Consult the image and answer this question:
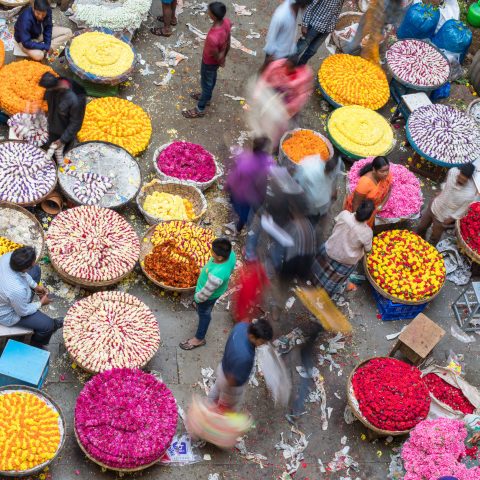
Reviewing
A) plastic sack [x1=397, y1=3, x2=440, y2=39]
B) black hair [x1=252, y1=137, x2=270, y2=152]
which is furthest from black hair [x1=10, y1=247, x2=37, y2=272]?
plastic sack [x1=397, y1=3, x2=440, y2=39]

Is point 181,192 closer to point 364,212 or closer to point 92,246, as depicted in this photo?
point 92,246

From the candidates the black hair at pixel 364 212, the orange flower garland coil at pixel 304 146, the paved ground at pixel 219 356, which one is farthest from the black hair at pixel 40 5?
the black hair at pixel 364 212

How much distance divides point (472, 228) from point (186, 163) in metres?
3.98

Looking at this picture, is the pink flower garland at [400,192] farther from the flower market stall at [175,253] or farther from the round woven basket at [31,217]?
the round woven basket at [31,217]

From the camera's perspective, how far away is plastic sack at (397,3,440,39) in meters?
12.5

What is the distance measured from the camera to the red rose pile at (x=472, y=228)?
948 centimetres

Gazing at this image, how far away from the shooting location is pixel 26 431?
652 centimetres

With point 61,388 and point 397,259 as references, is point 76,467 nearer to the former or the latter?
point 61,388

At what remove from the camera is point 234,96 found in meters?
11.2

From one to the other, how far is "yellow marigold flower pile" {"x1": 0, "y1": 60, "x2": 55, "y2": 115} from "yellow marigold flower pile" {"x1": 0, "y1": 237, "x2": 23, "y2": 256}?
2.06m

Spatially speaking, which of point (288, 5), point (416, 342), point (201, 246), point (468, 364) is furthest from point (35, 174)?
point (468, 364)

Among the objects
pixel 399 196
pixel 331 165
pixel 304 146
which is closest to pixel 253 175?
pixel 331 165

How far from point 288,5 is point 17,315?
571 cm

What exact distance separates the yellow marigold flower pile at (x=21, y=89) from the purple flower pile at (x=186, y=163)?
5.56 ft
